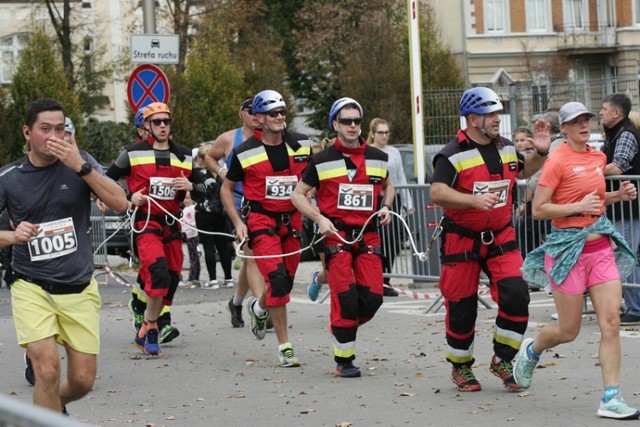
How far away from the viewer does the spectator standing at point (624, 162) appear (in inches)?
472

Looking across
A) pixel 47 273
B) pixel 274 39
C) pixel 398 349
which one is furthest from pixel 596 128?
pixel 274 39

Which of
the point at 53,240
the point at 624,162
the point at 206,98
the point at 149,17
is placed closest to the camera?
the point at 53,240

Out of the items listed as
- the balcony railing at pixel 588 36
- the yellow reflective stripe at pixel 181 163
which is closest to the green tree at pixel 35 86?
the yellow reflective stripe at pixel 181 163

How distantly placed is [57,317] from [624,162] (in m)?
6.27

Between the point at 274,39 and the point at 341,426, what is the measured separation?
4754 centimetres

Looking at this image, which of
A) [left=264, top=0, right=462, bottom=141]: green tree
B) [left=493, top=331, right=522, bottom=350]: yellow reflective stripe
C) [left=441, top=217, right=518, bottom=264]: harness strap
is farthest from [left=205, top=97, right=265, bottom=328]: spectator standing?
[left=264, top=0, right=462, bottom=141]: green tree

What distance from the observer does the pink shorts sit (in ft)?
26.4

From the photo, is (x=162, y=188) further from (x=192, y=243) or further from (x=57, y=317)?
(x=192, y=243)

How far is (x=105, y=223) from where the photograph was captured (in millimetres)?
20625

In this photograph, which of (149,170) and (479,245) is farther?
(149,170)

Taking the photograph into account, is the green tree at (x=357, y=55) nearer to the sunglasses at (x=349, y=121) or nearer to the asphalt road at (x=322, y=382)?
the asphalt road at (x=322, y=382)

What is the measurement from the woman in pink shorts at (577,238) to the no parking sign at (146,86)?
11318 mm

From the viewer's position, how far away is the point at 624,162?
12.0 m

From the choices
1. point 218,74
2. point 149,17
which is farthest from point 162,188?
point 218,74
